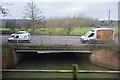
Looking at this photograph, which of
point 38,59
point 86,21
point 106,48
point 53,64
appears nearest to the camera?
point 106,48

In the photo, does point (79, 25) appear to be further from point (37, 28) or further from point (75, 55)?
point (37, 28)

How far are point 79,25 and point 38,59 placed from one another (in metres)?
4.43

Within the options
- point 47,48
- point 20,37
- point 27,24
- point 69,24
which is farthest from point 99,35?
point 27,24

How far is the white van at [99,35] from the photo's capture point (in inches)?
744

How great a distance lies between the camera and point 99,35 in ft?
62.9

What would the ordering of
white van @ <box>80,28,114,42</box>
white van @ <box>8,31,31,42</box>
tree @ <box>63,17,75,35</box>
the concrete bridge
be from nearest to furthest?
1. the concrete bridge
2. white van @ <box>80,28,114,42</box>
3. white van @ <box>8,31,31,42</box>
4. tree @ <box>63,17,75,35</box>

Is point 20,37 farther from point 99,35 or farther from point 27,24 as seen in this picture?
point 99,35

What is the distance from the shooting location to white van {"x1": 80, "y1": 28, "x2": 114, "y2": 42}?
18891mm

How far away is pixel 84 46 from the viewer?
17.2 m

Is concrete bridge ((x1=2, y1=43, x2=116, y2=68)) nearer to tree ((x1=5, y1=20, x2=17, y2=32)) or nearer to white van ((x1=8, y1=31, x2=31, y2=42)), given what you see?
tree ((x1=5, y1=20, x2=17, y2=32))

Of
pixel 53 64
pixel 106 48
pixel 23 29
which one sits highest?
pixel 23 29

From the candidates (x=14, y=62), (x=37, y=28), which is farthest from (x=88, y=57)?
(x=37, y=28)

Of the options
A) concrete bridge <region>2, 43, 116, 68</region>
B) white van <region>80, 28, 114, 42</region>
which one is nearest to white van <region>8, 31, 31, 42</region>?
concrete bridge <region>2, 43, 116, 68</region>

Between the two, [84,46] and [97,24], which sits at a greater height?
[97,24]
